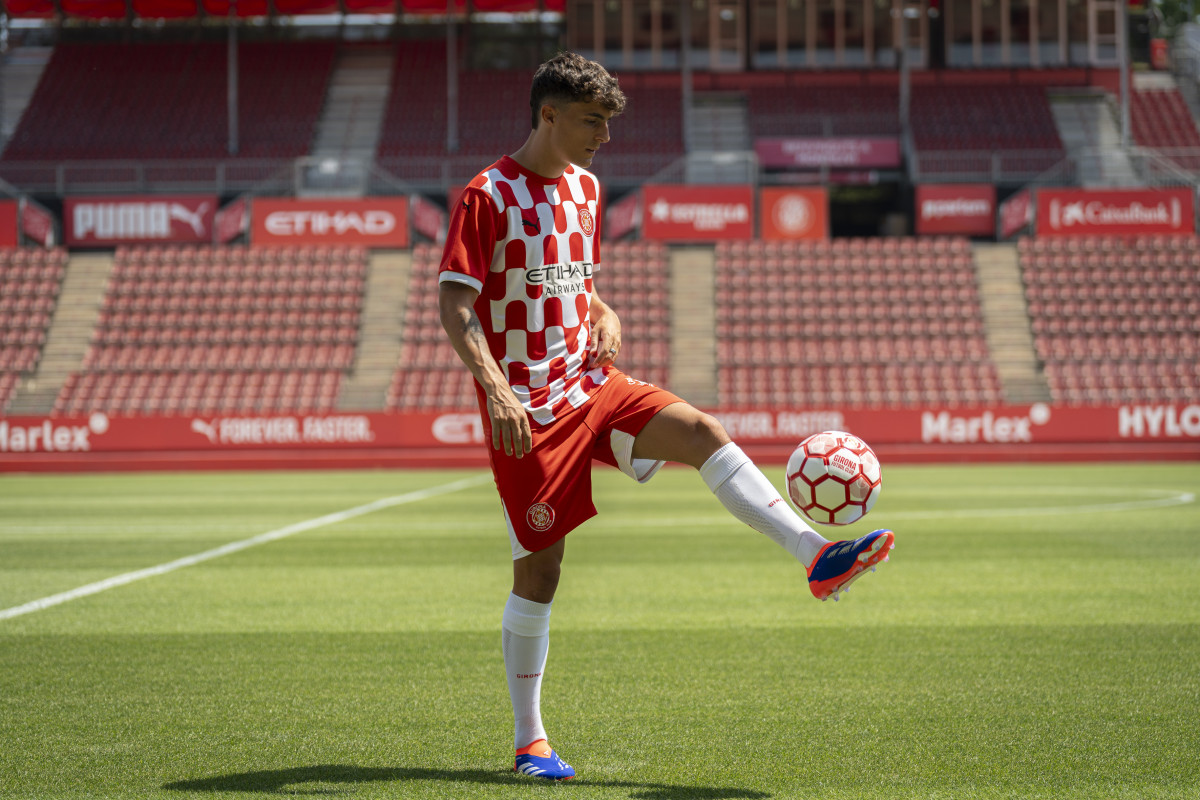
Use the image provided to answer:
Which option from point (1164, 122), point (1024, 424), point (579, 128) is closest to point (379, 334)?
point (1024, 424)

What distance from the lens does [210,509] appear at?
13.5 metres

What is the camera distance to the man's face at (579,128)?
139 inches

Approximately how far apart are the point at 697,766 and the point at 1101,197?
1067 inches

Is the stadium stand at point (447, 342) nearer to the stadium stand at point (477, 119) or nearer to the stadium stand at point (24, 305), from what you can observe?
the stadium stand at point (477, 119)

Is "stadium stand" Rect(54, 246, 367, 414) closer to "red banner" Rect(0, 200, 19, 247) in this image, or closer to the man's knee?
"red banner" Rect(0, 200, 19, 247)

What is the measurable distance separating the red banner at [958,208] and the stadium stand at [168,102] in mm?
18274

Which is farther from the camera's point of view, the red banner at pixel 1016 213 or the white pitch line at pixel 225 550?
the red banner at pixel 1016 213

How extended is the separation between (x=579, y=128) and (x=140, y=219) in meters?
27.3

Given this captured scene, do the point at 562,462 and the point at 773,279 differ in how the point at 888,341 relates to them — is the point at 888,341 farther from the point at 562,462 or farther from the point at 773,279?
the point at 562,462

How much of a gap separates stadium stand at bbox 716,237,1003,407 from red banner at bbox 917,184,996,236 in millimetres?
521

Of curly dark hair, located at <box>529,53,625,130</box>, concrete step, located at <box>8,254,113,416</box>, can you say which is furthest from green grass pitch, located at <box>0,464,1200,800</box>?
concrete step, located at <box>8,254,113,416</box>

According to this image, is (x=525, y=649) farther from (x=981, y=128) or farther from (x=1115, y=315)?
(x=981, y=128)

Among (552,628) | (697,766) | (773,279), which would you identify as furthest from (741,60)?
(697,766)

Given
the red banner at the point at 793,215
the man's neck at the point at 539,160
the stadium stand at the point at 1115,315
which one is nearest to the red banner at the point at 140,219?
the red banner at the point at 793,215
